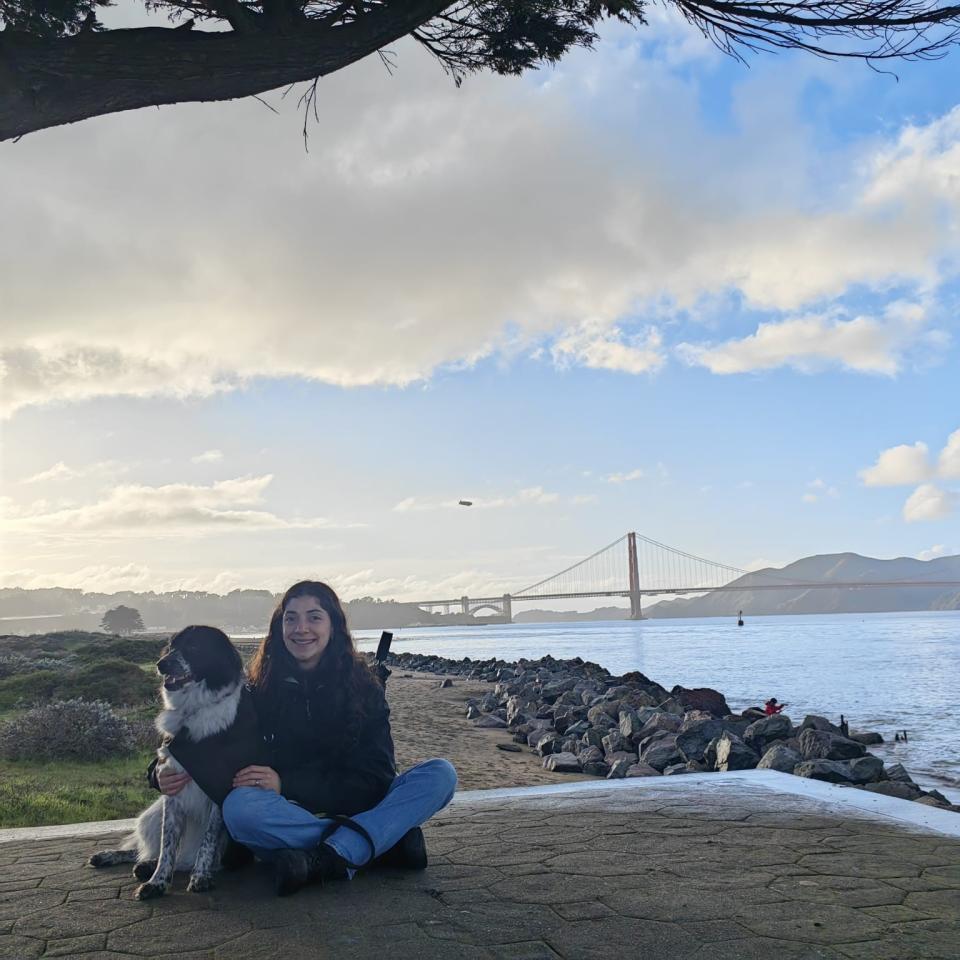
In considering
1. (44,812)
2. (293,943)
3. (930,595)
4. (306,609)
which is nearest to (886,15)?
(306,609)

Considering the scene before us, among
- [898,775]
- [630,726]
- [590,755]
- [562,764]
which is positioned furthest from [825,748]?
[630,726]

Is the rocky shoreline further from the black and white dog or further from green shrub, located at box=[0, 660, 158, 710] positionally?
green shrub, located at box=[0, 660, 158, 710]

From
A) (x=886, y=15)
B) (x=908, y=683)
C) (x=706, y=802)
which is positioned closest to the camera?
(x=886, y=15)

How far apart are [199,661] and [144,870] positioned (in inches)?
35.6

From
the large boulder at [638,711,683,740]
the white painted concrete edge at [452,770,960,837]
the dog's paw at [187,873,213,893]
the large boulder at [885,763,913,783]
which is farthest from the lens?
the large boulder at [638,711,683,740]

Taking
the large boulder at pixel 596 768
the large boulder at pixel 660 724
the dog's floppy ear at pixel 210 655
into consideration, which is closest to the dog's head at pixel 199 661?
the dog's floppy ear at pixel 210 655

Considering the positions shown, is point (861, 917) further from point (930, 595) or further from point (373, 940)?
point (930, 595)

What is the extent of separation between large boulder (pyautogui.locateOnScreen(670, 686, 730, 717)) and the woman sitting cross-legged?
1150 centimetres

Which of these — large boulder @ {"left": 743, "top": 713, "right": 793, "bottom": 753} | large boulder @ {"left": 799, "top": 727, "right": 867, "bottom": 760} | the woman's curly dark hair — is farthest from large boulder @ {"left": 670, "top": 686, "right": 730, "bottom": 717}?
the woman's curly dark hair

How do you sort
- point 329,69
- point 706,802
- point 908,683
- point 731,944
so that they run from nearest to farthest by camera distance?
1. point 731,944
2. point 329,69
3. point 706,802
4. point 908,683

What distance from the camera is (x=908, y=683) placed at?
24250 millimetres

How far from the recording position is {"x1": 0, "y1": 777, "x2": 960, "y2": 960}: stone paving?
8.85ft

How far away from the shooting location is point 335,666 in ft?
11.8

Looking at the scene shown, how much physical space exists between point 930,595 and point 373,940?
675 ft
